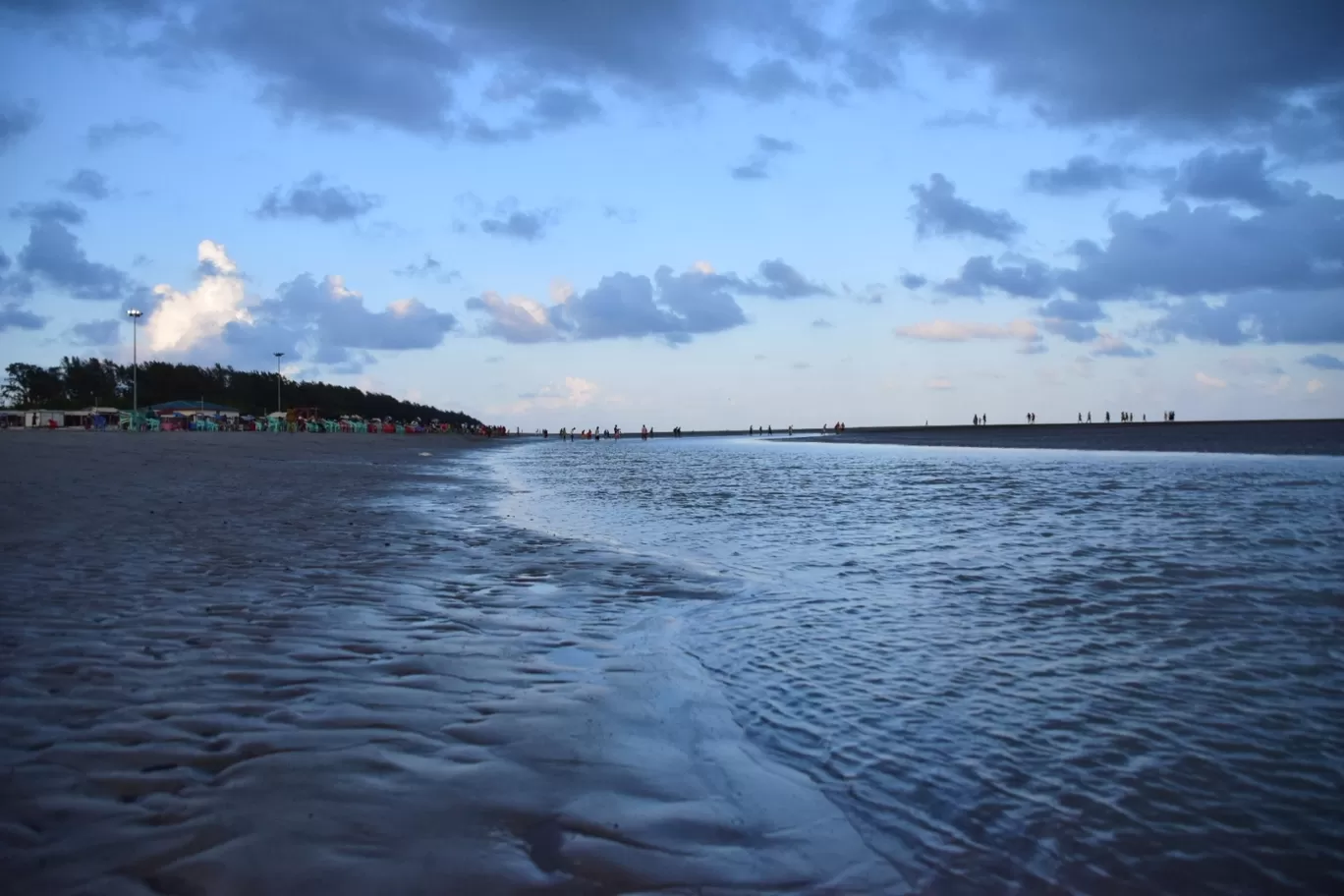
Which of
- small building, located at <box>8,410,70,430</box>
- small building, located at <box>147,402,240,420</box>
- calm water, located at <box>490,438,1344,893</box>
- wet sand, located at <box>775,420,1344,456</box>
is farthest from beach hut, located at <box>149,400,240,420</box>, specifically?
calm water, located at <box>490,438,1344,893</box>

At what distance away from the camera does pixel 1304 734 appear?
5160 millimetres

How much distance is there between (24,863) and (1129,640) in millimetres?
7839

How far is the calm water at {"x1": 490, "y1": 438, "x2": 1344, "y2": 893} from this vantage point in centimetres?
385

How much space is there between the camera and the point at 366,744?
4.49 m

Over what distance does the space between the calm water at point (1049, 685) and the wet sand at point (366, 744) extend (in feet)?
1.76

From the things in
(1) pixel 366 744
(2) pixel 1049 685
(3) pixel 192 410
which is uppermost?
(3) pixel 192 410

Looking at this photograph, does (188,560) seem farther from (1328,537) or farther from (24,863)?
(1328,537)

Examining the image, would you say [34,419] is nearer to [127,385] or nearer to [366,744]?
[127,385]

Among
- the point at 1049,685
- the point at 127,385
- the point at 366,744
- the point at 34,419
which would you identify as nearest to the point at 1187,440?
the point at 1049,685

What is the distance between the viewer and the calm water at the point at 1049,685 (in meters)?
3.85

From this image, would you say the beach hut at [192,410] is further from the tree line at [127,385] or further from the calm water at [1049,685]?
the calm water at [1049,685]

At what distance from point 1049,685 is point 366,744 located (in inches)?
191

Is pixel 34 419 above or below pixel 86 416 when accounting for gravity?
below

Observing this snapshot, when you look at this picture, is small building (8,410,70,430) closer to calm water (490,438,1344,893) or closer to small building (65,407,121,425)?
small building (65,407,121,425)
